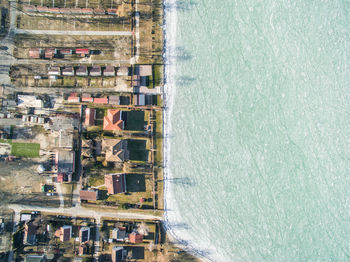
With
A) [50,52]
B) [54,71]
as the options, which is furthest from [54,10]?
[54,71]

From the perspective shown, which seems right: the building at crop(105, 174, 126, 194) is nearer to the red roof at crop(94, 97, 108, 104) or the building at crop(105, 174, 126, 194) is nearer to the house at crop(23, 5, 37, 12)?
the red roof at crop(94, 97, 108, 104)

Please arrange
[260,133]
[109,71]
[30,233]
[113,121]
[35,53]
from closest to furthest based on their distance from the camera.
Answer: [113,121], [30,233], [109,71], [35,53], [260,133]

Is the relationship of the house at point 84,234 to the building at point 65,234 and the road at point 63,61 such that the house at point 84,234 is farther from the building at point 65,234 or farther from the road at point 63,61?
the road at point 63,61

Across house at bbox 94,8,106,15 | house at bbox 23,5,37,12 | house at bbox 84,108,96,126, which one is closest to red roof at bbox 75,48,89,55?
house at bbox 94,8,106,15

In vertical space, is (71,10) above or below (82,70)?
above

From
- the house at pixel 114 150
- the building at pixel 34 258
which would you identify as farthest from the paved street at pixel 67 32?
the building at pixel 34 258

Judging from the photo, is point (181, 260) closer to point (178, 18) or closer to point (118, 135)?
point (118, 135)

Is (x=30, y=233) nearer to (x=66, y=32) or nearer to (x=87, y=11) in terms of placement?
(x=66, y=32)
